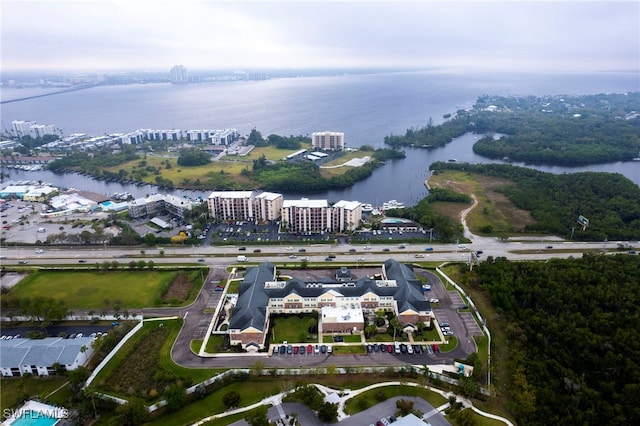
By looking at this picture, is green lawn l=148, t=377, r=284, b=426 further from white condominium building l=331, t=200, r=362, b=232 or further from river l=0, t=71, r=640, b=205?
river l=0, t=71, r=640, b=205

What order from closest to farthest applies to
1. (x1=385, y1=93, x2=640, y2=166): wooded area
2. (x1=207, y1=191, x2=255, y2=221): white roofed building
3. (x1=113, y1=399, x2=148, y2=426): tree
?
(x1=113, y1=399, x2=148, y2=426): tree, (x1=207, y1=191, x2=255, y2=221): white roofed building, (x1=385, y1=93, x2=640, y2=166): wooded area

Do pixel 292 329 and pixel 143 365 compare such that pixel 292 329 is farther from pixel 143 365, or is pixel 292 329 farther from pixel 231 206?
pixel 231 206

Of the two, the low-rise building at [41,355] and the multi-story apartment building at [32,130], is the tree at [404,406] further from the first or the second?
the multi-story apartment building at [32,130]

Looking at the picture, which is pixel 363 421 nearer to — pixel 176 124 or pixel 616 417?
pixel 616 417

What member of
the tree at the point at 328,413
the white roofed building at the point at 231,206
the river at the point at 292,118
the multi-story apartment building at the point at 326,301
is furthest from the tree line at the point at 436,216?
the tree at the point at 328,413

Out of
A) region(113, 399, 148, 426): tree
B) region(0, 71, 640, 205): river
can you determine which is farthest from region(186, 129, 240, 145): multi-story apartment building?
region(113, 399, 148, 426): tree

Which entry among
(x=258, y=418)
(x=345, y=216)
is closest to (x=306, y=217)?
(x=345, y=216)

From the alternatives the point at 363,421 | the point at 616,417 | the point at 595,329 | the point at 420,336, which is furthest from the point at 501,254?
the point at 363,421

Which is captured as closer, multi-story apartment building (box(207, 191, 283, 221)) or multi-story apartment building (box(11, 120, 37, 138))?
multi-story apartment building (box(207, 191, 283, 221))
